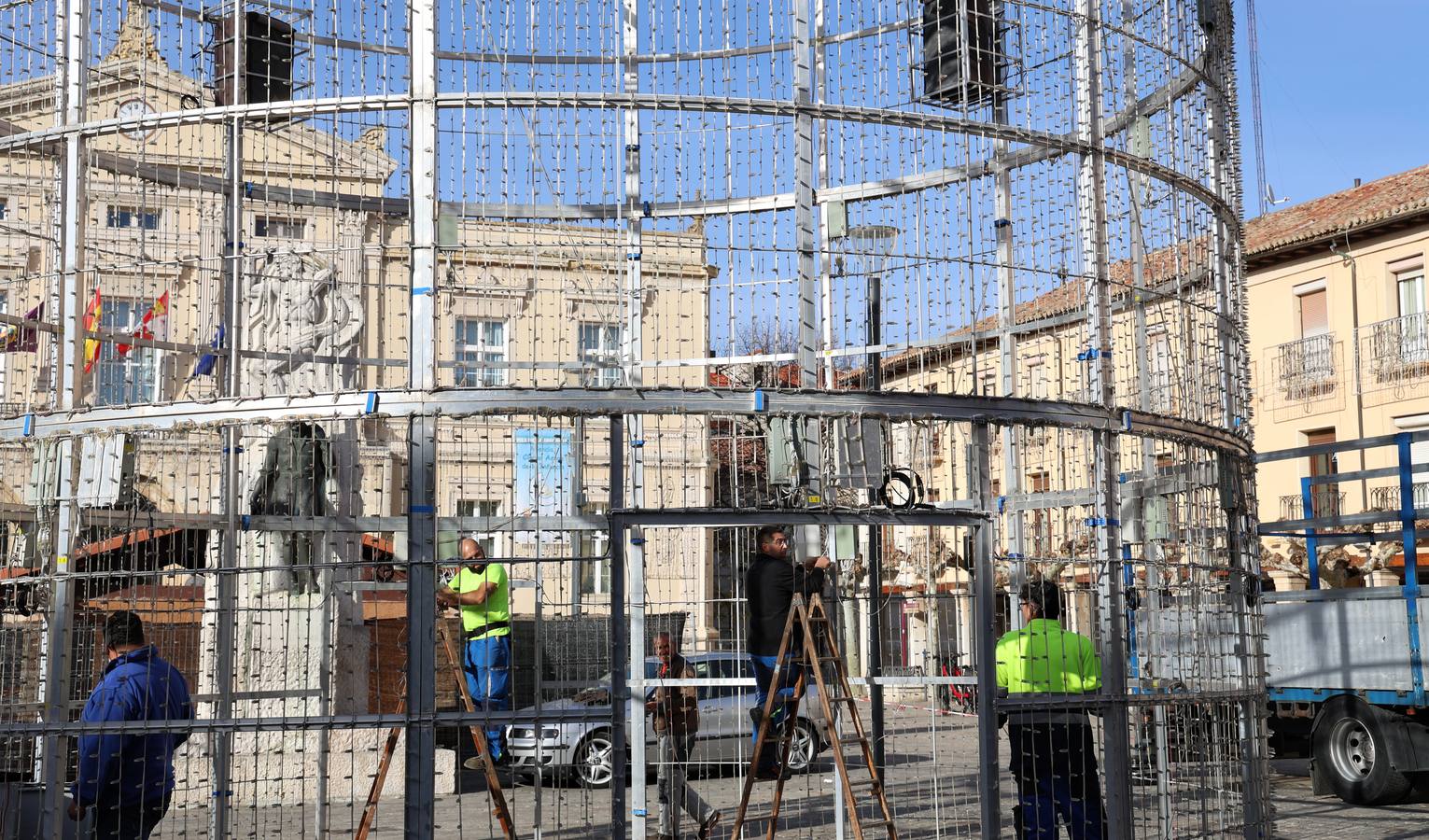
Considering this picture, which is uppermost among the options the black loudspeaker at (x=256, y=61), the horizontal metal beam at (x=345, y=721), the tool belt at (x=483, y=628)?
the black loudspeaker at (x=256, y=61)

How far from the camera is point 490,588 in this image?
1124 centimetres

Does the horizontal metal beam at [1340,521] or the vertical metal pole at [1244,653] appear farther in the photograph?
the horizontal metal beam at [1340,521]

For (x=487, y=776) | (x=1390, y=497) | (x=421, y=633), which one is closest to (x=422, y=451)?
(x=421, y=633)

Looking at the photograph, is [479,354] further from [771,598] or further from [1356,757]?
[1356,757]

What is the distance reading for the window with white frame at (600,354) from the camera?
28.2ft

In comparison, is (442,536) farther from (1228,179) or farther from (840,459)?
(1228,179)

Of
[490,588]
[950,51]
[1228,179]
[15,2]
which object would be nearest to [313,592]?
[490,588]

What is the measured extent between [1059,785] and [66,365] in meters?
6.54

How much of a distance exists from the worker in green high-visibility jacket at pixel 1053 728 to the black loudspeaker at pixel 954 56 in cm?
345

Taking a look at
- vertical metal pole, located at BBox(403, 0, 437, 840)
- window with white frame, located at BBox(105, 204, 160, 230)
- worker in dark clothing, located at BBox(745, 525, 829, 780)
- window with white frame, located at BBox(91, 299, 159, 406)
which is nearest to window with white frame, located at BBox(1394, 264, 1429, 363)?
window with white frame, located at BBox(105, 204, 160, 230)

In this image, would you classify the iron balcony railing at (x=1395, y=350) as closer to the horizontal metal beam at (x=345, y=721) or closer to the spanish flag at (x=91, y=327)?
the spanish flag at (x=91, y=327)

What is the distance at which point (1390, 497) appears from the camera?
2842cm

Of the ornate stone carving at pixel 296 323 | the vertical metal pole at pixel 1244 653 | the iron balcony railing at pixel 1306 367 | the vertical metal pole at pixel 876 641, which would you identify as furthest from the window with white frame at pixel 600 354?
the iron balcony railing at pixel 1306 367

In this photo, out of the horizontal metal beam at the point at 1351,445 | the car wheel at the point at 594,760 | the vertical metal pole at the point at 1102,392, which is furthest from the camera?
the horizontal metal beam at the point at 1351,445
